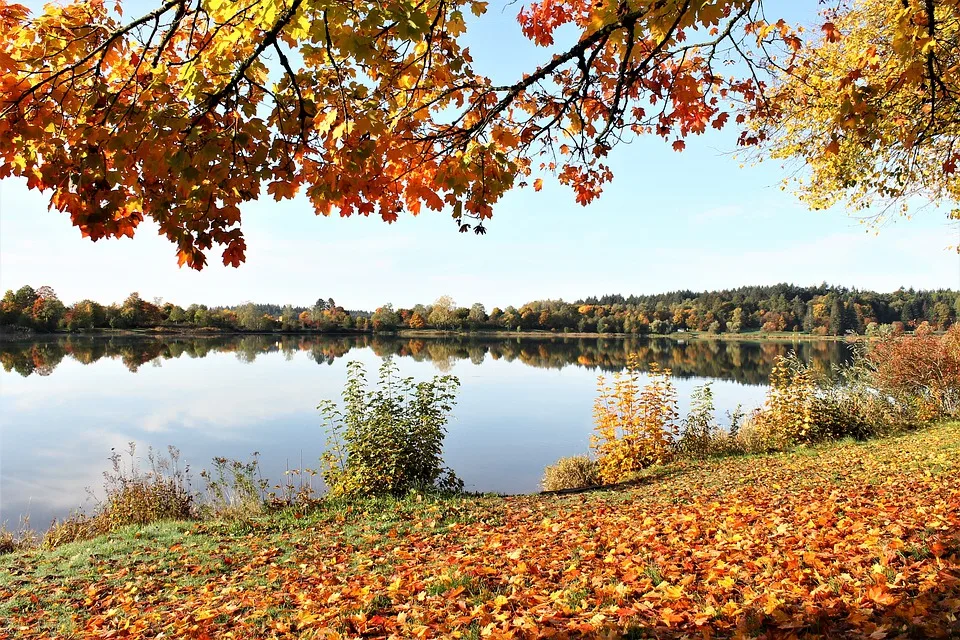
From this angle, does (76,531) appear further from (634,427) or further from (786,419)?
(786,419)

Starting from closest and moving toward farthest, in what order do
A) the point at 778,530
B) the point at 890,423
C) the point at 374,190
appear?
the point at 374,190 → the point at 778,530 → the point at 890,423

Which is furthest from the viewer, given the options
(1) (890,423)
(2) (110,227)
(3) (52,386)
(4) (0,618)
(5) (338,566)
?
(3) (52,386)

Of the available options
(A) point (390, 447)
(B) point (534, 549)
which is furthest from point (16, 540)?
(B) point (534, 549)

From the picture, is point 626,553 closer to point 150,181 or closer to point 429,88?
point 429,88

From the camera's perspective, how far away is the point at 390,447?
822 centimetres

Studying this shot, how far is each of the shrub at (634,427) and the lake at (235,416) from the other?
2355mm

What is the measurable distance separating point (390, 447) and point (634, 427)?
5.31 metres

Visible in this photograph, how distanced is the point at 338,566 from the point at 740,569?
11.8 feet

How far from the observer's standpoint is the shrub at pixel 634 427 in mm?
10438

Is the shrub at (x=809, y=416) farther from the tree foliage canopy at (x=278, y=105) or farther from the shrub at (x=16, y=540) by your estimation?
the shrub at (x=16, y=540)

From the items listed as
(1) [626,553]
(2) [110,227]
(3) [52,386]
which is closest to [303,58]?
(2) [110,227]

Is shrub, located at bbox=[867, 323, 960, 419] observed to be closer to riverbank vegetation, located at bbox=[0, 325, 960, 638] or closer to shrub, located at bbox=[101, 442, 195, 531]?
riverbank vegetation, located at bbox=[0, 325, 960, 638]

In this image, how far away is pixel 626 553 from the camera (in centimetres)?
445

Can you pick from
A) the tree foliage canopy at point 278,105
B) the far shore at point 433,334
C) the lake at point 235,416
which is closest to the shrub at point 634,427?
the lake at point 235,416
